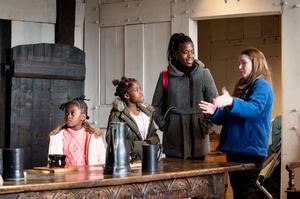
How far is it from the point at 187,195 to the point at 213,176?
0.25 meters

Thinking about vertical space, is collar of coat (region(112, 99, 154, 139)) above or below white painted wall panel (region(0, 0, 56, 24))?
below

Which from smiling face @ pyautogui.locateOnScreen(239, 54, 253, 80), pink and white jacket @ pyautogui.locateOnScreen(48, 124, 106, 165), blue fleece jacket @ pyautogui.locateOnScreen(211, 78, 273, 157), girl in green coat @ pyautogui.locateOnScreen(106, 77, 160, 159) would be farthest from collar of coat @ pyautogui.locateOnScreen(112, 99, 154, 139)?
smiling face @ pyautogui.locateOnScreen(239, 54, 253, 80)

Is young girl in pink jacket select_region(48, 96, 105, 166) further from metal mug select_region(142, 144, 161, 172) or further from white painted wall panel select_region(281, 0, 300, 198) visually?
white painted wall panel select_region(281, 0, 300, 198)

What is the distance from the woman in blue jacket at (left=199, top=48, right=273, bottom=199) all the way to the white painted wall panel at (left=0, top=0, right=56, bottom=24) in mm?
2681

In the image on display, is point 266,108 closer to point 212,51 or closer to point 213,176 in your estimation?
point 213,176

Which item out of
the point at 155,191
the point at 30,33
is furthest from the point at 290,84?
the point at 155,191

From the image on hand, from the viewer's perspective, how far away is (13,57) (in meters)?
6.25

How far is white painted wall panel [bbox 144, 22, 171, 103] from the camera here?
657 cm

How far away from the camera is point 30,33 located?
6512 millimetres

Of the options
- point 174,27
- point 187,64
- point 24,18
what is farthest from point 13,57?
point 187,64

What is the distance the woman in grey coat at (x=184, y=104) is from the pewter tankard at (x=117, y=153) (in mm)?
1233

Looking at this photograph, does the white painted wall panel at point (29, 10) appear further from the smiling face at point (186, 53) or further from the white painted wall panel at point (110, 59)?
the smiling face at point (186, 53)

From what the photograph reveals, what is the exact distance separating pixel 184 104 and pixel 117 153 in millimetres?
1397

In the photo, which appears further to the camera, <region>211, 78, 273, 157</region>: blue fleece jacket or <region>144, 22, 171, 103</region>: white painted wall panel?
<region>144, 22, 171, 103</region>: white painted wall panel
